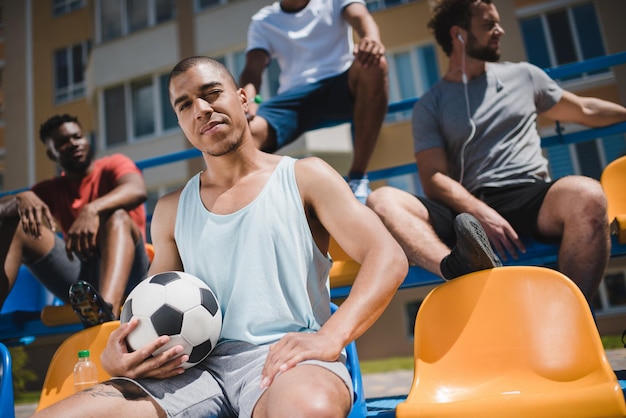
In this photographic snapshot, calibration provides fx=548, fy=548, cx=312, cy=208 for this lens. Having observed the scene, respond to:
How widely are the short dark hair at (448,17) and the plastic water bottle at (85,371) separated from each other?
2021 millimetres

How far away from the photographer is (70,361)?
A: 1.71 metres

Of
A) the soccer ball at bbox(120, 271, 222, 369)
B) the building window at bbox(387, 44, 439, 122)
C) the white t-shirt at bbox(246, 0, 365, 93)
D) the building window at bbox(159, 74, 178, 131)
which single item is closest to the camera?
the soccer ball at bbox(120, 271, 222, 369)

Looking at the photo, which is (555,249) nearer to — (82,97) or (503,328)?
(503,328)

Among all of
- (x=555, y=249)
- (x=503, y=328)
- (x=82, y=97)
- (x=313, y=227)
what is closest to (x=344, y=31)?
(x=555, y=249)

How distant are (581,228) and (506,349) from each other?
0.68 meters

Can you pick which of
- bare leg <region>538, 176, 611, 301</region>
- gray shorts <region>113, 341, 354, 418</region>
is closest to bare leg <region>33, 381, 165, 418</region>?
gray shorts <region>113, 341, 354, 418</region>

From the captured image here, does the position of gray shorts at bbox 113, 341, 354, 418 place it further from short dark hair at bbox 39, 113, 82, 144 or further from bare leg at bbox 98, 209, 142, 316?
short dark hair at bbox 39, 113, 82, 144

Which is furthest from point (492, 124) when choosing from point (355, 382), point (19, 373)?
point (19, 373)

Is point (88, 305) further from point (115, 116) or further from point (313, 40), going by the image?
point (115, 116)

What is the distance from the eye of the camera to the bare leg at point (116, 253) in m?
2.26

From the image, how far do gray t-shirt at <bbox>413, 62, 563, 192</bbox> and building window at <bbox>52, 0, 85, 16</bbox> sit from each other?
12.4 metres

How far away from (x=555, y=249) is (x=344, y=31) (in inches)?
59.0

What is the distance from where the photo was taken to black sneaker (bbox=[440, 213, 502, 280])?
1.32m

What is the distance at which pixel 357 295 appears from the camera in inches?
46.9
